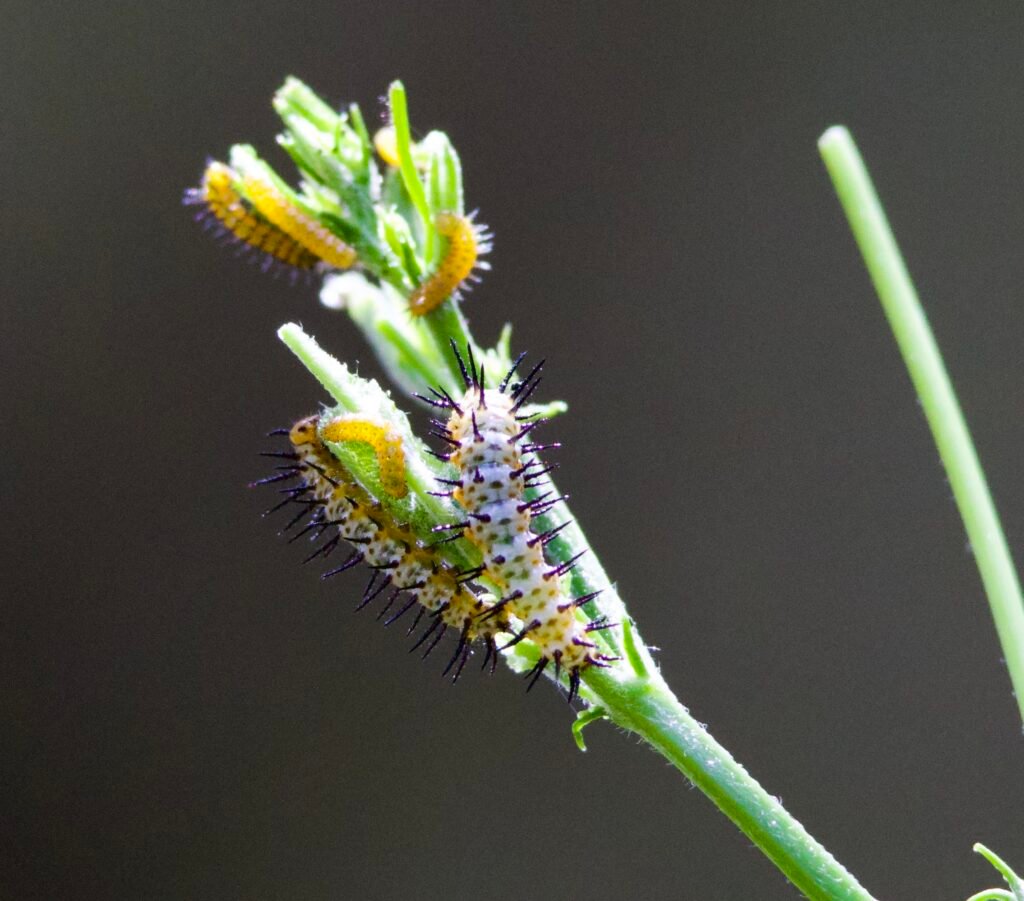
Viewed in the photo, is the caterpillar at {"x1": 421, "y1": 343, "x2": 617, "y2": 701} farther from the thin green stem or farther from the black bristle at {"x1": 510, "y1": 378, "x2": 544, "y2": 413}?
the thin green stem

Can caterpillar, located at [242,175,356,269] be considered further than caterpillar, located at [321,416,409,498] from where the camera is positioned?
Yes

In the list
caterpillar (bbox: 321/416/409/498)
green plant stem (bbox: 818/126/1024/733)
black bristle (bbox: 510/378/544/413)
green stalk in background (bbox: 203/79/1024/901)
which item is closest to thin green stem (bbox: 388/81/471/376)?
green stalk in background (bbox: 203/79/1024/901)

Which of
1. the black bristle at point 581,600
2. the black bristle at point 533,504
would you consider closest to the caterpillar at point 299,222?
the black bristle at point 533,504

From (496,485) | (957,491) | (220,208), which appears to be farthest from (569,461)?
(957,491)

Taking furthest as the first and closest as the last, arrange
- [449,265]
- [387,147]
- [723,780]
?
[387,147]
[449,265]
[723,780]

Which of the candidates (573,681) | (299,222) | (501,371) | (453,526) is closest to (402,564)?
(453,526)

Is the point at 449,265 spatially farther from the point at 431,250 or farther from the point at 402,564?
the point at 402,564

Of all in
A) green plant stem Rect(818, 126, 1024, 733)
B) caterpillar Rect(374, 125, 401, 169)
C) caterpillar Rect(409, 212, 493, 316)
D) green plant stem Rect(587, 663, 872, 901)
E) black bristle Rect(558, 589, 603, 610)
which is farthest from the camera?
caterpillar Rect(374, 125, 401, 169)
